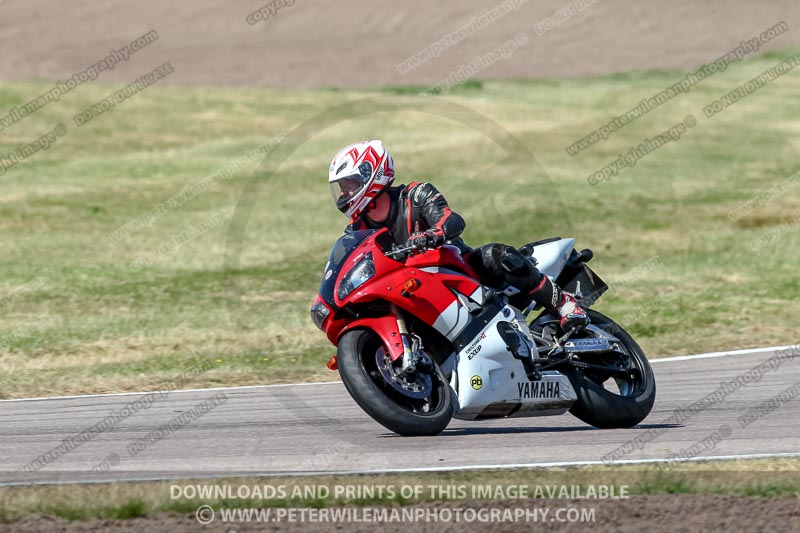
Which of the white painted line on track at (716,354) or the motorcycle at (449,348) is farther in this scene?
the white painted line on track at (716,354)

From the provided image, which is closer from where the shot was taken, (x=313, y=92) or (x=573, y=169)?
(x=573, y=169)

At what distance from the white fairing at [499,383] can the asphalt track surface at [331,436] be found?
0.20 m

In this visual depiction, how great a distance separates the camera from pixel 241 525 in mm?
6027

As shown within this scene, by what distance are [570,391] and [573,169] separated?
21.5 meters

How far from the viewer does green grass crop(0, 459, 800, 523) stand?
6414 millimetres

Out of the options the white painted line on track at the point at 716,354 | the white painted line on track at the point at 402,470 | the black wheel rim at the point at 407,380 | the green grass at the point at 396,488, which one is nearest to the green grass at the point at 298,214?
the white painted line on track at the point at 716,354

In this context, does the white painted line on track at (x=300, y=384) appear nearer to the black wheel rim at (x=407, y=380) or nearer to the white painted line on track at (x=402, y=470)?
the black wheel rim at (x=407, y=380)

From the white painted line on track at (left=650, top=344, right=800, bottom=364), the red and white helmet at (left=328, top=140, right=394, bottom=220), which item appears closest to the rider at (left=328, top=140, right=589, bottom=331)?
the red and white helmet at (left=328, top=140, right=394, bottom=220)

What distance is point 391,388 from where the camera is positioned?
752 cm

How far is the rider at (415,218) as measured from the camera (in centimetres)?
786

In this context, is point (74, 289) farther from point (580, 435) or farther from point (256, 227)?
point (580, 435)

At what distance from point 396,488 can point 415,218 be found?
213cm

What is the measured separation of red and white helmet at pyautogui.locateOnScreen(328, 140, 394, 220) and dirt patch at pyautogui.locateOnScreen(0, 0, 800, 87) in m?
34.4

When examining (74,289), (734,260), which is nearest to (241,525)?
(74,289)
